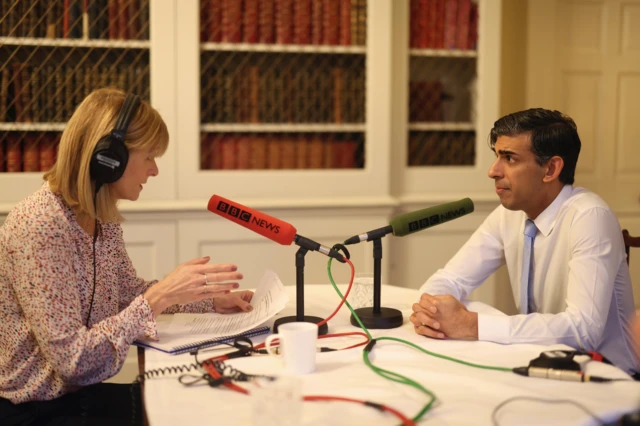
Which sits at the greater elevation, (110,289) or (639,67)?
(639,67)

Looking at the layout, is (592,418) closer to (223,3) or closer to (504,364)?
(504,364)

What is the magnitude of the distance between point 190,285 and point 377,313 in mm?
443

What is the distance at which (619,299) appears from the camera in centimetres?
182

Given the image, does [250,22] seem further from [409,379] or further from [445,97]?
[409,379]

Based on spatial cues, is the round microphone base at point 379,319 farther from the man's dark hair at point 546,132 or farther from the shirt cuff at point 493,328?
the man's dark hair at point 546,132

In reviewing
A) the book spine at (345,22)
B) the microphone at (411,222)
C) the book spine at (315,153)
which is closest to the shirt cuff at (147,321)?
the microphone at (411,222)

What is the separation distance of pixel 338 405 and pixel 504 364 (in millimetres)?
393

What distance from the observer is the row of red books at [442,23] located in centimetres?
316

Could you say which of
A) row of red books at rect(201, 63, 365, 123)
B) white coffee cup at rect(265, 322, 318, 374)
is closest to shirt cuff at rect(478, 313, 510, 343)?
white coffee cup at rect(265, 322, 318, 374)

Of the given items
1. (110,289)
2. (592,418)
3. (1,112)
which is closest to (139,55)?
(1,112)

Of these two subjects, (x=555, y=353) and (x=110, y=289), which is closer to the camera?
(x=555, y=353)

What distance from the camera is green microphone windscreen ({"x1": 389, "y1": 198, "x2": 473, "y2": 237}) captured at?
1596 millimetres

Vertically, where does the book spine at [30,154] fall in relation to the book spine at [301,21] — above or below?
below

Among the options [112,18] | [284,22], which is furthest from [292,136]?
[112,18]
